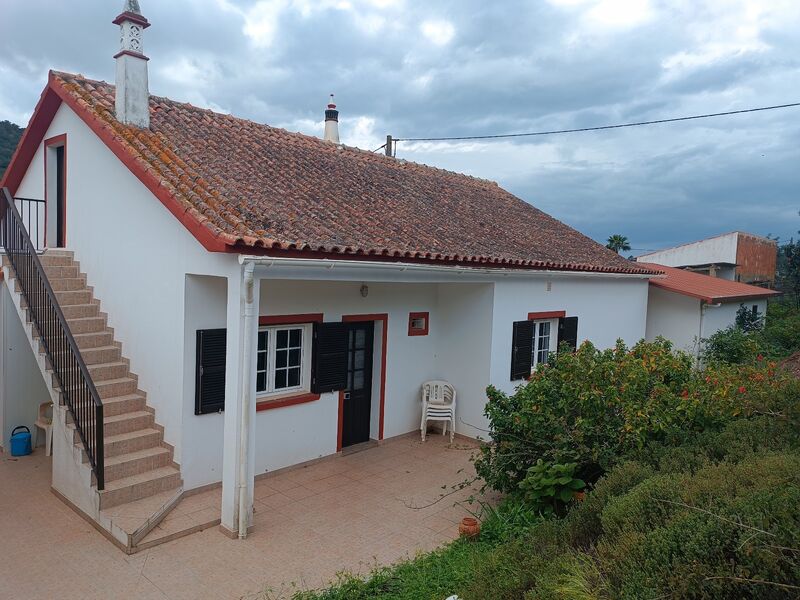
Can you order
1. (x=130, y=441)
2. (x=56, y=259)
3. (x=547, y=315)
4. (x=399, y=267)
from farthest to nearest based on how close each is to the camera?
(x=547, y=315)
(x=56, y=259)
(x=399, y=267)
(x=130, y=441)

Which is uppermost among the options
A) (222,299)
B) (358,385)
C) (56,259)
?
(56,259)

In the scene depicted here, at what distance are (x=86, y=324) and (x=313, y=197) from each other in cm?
377

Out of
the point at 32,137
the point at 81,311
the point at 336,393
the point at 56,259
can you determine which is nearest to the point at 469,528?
the point at 336,393

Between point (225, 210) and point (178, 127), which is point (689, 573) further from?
point (178, 127)

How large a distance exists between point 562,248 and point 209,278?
8470 mm

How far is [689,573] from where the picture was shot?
269cm

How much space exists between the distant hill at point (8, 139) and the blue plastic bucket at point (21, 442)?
48.4ft

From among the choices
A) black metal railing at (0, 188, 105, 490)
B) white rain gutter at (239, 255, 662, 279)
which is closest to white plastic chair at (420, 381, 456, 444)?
white rain gutter at (239, 255, 662, 279)

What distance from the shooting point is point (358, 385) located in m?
9.05

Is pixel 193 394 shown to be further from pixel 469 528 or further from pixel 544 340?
pixel 544 340

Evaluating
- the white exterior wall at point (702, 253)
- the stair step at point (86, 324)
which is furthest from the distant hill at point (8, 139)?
the white exterior wall at point (702, 253)

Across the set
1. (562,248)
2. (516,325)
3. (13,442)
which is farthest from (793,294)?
(13,442)

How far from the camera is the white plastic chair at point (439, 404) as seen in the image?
31.9 feet

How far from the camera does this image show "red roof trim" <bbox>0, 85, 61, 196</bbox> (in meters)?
8.87
